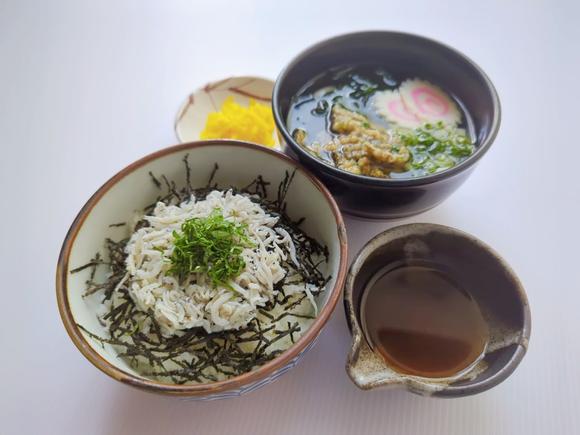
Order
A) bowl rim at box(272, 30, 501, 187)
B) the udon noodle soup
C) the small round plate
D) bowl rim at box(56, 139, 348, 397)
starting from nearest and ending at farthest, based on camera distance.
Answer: bowl rim at box(56, 139, 348, 397) < bowl rim at box(272, 30, 501, 187) < the udon noodle soup < the small round plate

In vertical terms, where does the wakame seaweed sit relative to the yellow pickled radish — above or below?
below

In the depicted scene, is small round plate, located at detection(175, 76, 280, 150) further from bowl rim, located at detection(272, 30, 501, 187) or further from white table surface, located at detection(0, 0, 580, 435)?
bowl rim, located at detection(272, 30, 501, 187)

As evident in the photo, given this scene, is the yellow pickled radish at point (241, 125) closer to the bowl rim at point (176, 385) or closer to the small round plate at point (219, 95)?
the small round plate at point (219, 95)

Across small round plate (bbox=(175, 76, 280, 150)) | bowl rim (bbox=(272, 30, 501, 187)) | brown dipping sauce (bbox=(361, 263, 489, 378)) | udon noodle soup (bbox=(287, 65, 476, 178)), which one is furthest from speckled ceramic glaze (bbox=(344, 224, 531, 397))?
small round plate (bbox=(175, 76, 280, 150))

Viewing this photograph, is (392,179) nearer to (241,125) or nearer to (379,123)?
(379,123)

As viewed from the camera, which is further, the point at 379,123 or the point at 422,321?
the point at 379,123

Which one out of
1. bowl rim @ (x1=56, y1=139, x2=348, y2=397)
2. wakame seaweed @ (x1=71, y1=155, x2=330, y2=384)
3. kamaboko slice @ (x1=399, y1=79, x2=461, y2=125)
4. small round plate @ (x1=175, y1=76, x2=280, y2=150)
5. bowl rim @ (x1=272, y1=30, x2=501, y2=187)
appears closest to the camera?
Result: bowl rim @ (x1=56, y1=139, x2=348, y2=397)

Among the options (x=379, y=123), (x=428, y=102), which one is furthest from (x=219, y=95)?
(x=428, y=102)
